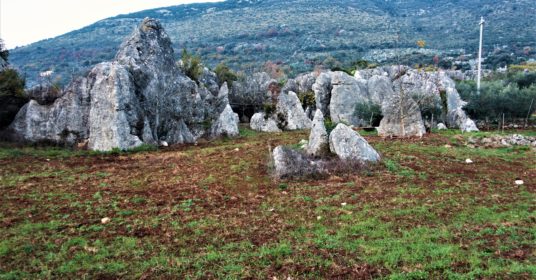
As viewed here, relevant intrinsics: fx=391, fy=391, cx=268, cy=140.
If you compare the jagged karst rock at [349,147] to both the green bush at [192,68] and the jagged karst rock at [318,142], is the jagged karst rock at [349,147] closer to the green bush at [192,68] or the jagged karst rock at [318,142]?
the jagged karst rock at [318,142]

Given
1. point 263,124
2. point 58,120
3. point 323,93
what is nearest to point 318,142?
point 263,124

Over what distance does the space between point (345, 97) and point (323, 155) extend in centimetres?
2219

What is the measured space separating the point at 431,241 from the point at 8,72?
3184 centimetres

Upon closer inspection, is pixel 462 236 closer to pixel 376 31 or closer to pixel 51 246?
pixel 51 246

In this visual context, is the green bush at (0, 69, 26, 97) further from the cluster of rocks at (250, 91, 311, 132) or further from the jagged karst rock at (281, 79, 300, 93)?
the jagged karst rock at (281, 79, 300, 93)

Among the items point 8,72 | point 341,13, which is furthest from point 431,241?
point 341,13

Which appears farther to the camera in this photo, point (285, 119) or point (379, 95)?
point (379, 95)

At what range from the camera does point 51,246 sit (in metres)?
9.66

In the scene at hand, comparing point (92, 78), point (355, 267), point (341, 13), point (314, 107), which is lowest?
point (314, 107)

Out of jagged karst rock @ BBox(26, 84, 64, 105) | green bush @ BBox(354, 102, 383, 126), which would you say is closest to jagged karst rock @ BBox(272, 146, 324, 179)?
green bush @ BBox(354, 102, 383, 126)

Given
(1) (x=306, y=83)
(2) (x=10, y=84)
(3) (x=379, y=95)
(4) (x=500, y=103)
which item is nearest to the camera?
(2) (x=10, y=84)

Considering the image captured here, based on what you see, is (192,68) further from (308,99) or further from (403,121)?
(403,121)

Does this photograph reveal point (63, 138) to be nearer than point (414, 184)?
No

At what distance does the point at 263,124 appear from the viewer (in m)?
35.9
